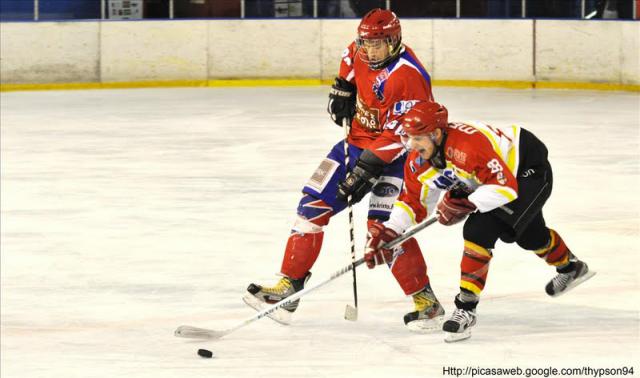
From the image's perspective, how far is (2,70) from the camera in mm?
14664

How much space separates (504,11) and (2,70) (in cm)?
546

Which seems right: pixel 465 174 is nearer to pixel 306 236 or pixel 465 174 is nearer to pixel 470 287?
pixel 470 287

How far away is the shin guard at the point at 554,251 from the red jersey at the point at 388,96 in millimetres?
666

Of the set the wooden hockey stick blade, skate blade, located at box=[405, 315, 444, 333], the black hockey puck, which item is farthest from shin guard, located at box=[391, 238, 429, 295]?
the black hockey puck

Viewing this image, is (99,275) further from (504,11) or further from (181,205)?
(504,11)

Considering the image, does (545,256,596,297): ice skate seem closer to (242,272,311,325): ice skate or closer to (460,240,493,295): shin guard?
(460,240,493,295): shin guard

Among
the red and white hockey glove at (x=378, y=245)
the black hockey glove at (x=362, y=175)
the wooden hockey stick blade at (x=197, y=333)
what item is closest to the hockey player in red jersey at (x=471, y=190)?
the red and white hockey glove at (x=378, y=245)

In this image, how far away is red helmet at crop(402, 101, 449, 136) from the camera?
15.8 feet

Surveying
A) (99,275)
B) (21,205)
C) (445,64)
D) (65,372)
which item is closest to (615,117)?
(445,64)

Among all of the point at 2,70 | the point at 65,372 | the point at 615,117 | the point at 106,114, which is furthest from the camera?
the point at 2,70

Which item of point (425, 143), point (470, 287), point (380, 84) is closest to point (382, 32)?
point (380, 84)

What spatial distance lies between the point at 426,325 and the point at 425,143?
812 millimetres

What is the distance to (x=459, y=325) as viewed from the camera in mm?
5051

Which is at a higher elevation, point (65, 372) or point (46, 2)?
point (46, 2)
